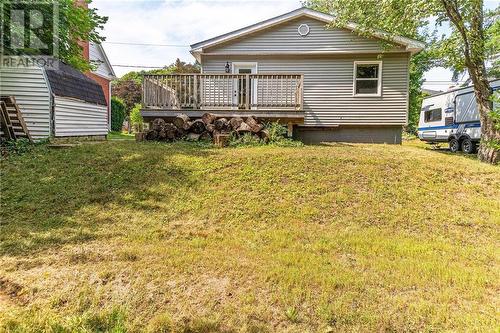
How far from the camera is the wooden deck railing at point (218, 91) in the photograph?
9.23m

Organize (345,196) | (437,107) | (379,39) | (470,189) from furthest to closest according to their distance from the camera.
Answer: (437,107), (379,39), (470,189), (345,196)

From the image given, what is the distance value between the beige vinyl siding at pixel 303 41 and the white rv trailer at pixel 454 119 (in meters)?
4.39

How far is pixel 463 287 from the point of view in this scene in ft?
9.65

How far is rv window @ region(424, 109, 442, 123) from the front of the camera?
49.3ft

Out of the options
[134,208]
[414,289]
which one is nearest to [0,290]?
[134,208]

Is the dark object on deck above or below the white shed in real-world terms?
below

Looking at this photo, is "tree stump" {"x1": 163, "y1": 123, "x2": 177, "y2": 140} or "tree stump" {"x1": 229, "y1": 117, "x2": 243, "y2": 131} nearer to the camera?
"tree stump" {"x1": 229, "y1": 117, "x2": 243, "y2": 131}

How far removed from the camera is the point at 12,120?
8.76m

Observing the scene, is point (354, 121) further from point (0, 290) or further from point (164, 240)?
point (0, 290)

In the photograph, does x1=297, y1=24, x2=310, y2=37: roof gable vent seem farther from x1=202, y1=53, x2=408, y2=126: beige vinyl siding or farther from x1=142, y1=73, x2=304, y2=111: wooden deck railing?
x1=142, y1=73, x2=304, y2=111: wooden deck railing

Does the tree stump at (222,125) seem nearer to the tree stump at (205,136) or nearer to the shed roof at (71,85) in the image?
the tree stump at (205,136)

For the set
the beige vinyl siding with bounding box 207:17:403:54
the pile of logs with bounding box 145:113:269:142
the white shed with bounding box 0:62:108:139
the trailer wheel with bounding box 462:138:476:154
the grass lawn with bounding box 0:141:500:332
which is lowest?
the grass lawn with bounding box 0:141:500:332

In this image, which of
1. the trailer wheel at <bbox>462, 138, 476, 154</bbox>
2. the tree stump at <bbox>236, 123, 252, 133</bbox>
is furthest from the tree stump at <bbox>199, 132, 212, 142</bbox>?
the trailer wheel at <bbox>462, 138, 476, 154</bbox>

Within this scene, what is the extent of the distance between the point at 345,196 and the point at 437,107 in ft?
42.0
